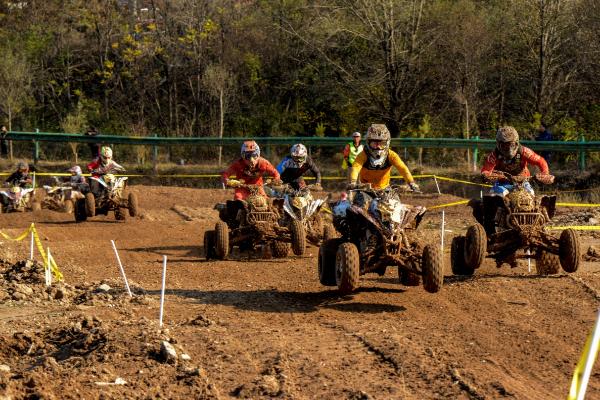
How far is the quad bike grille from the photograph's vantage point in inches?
482

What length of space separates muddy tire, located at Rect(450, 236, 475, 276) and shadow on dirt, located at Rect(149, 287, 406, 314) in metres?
1.24

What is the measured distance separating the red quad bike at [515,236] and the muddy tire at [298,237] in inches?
103

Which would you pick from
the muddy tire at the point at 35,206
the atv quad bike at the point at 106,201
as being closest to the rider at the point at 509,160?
the atv quad bike at the point at 106,201

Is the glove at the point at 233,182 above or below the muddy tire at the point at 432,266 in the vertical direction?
above

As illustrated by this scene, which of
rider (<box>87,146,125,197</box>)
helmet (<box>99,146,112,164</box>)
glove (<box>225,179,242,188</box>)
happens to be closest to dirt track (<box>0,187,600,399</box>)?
glove (<box>225,179,242,188</box>)

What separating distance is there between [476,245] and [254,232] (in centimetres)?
411

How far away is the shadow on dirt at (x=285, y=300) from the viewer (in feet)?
36.3

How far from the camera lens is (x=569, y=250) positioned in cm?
1208

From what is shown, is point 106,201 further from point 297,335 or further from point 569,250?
point 297,335

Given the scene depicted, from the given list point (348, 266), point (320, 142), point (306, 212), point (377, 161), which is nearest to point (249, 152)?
point (306, 212)

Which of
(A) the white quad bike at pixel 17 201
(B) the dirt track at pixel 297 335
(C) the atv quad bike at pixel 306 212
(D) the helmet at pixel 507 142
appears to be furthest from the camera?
(A) the white quad bike at pixel 17 201

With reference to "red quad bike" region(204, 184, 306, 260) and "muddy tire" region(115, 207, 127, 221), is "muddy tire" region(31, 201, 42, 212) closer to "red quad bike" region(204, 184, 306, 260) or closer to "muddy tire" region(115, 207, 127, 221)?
"muddy tire" region(115, 207, 127, 221)

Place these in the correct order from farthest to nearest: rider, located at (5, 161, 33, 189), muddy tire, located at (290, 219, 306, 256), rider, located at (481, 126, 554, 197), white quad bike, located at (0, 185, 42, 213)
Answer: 1. rider, located at (5, 161, 33, 189)
2. white quad bike, located at (0, 185, 42, 213)
3. muddy tire, located at (290, 219, 306, 256)
4. rider, located at (481, 126, 554, 197)

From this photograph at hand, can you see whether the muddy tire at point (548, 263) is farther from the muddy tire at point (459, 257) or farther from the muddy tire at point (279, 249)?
the muddy tire at point (279, 249)
